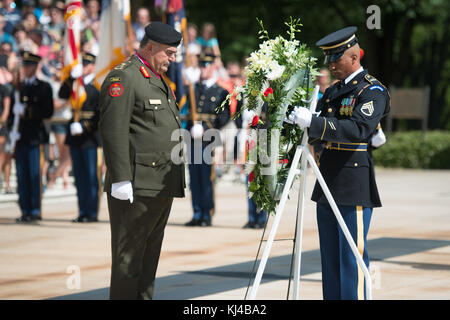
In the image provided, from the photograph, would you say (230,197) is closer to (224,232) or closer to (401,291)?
(224,232)

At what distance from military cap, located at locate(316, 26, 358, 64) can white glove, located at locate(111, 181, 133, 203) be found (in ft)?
4.97

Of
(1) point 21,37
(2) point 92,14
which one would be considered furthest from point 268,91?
(2) point 92,14

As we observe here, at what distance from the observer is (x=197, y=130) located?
40.9ft

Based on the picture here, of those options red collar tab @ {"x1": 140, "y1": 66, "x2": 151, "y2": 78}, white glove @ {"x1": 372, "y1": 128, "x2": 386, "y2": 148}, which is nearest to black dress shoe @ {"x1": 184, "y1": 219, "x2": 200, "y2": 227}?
white glove @ {"x1": 372, "y1": 128, "x2": 386, "y2": 148}

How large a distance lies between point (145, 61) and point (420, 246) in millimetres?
5284

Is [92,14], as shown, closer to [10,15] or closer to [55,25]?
[55,25]

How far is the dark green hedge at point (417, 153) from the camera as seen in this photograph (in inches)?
935

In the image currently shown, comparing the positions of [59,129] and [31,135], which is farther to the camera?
[59,129]

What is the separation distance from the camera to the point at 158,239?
5.96 meters

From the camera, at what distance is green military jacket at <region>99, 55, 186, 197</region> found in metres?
5.62

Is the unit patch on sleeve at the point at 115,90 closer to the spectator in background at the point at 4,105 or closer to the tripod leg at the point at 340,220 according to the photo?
the tripod leg at the point at 340,220

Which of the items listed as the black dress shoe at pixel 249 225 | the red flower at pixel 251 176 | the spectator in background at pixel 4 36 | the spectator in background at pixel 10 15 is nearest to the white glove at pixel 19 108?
the black dress shoe at pixel 249 225

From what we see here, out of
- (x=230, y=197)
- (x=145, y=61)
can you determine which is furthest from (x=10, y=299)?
(x=230, y=197)

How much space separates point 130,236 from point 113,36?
7.80 m
